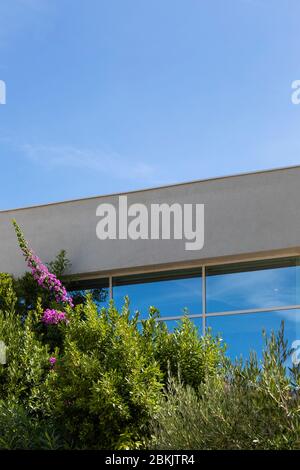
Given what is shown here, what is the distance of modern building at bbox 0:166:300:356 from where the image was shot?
50.3 ft

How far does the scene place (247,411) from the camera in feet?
28.1

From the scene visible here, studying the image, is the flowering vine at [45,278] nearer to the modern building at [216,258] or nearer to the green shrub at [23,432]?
the modern building at [216,258]

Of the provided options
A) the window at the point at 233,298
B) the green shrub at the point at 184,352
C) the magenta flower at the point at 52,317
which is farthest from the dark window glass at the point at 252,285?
the green shrub at the point at 184,352

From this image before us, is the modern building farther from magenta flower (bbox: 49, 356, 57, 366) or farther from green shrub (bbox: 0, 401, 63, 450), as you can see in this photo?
green shrub (bbox: 0, 401, 63, 450)

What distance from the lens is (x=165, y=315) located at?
16078 millimetres

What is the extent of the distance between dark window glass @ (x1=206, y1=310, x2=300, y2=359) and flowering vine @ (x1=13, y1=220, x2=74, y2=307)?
2.86 m

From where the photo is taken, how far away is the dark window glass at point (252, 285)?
1541cm

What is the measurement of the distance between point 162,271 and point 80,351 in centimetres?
574

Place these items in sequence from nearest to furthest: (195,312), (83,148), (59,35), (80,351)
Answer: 1. (80,351)
2. (83,148)
3. (195,312)
4. (59,35)

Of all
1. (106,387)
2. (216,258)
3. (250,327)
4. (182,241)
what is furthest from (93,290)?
(106,387)

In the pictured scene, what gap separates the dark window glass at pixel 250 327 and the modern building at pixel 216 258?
17mm

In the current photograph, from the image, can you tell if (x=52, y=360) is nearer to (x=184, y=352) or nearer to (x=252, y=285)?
(x=184, y=352)
